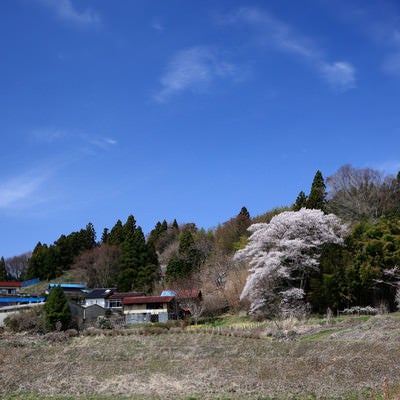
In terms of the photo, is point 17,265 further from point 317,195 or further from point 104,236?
point 317,195

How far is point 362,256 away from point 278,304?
6.50m

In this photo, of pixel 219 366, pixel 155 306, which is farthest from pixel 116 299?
pixel 219 366

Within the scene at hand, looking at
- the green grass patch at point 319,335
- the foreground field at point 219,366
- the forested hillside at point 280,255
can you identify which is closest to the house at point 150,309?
the forested hillside at point 280,255

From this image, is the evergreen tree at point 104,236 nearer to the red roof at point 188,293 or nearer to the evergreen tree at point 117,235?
the evergreen tree at point 117,235

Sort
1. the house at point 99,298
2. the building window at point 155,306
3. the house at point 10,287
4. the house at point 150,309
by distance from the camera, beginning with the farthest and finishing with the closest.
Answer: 1. the house at point 10,287
2. the house at point 99,298
3. the building window at point 155,306
4. the house at point 150,309

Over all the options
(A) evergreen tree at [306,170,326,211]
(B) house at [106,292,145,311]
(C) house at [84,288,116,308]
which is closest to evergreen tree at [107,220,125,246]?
(C) house at [84,288,116,308]

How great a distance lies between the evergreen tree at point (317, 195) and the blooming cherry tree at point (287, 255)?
21.0 feet

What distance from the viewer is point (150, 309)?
40.4 metres

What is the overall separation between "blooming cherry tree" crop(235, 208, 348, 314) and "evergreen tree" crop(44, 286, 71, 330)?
13561 millimetres

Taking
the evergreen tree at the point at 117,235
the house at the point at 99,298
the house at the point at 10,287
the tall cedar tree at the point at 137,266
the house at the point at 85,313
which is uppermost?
the evergreen tree at the point at 117,235

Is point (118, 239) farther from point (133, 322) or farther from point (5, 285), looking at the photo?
A: point (133, 322)

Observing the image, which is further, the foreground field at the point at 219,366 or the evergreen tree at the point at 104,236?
the evergreen tree at the point at 104,236

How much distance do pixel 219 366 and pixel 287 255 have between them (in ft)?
51.4

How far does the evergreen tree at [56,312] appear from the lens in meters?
34.9
